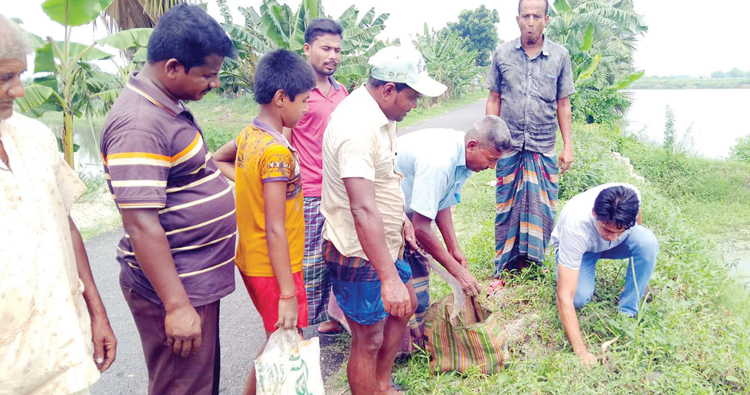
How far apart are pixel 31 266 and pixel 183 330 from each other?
0.51m

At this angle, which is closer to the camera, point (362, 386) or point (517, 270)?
point (362, 386)

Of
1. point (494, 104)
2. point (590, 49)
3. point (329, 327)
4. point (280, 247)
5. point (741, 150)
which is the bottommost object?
point (741, 150)

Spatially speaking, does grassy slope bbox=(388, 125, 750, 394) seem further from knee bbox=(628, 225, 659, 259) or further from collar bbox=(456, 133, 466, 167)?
→ collar bbox=(456, 133, 466, 167)

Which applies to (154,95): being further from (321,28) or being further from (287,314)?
(321,28)

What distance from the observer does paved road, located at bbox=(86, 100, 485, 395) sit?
2889 millimetres

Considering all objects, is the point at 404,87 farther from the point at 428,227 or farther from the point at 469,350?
the point at 469,350

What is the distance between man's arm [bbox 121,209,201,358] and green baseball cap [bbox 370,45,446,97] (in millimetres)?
1066

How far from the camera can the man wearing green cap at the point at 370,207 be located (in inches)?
82.0

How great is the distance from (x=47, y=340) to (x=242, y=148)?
1029 mm

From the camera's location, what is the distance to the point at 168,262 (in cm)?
165

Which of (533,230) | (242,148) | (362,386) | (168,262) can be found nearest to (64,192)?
(168,262)

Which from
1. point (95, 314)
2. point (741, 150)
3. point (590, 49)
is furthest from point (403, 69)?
point (741, 150)

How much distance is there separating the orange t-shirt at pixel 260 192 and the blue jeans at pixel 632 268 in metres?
1.89

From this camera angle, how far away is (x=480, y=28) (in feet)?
138
